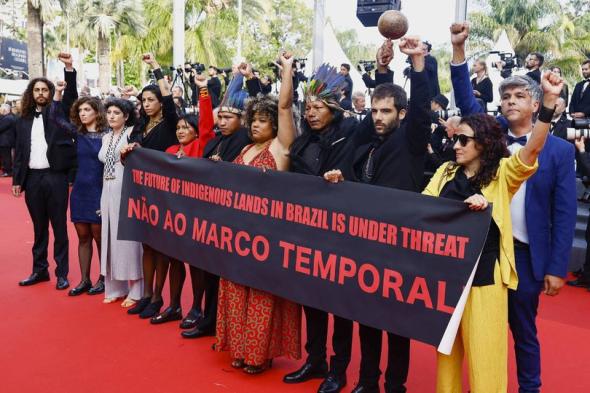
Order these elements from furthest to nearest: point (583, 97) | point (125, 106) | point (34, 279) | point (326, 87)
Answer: point (583, 97) < point (34, 279) < point (125, 106) < point (326, 87)

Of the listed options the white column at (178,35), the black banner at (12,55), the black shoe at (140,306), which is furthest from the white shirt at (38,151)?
the black banner at (12,55)

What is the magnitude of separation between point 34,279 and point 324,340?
10.2ft

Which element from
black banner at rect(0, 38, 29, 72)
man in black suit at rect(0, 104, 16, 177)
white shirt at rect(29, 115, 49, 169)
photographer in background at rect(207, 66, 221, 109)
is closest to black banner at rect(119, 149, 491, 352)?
white shirt at rect(29, 115, 49, 169)

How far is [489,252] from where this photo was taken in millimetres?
2725

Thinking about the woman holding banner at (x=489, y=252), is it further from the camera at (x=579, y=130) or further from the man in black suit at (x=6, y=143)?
the man in black suit at (x=6, y=143)

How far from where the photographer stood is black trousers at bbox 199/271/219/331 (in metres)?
4.26

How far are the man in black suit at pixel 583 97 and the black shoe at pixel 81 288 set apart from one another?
6559 millimetres

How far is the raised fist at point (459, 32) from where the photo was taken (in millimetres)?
2986

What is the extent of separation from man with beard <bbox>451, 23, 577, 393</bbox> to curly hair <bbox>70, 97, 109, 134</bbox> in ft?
10.6

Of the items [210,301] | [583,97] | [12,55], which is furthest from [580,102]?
[12,55]

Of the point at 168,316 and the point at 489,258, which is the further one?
the point at 168,316

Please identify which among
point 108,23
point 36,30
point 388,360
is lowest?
point 388,360

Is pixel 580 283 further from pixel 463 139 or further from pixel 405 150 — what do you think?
pixel 463 139

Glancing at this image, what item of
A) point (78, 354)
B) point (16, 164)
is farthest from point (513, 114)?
point (16, 164)
